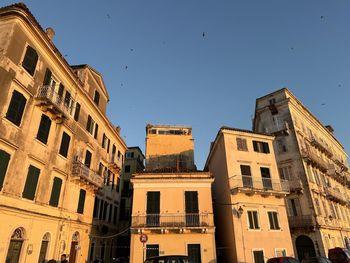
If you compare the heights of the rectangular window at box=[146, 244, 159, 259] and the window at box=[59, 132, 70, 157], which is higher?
the window at box=[59, 132, 70, 157]

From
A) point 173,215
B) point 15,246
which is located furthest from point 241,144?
point 15,246

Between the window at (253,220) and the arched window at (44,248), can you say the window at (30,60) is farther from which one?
the window at (253,220)

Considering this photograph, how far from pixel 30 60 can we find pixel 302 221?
32160 mm

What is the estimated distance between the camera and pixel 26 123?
1694 centimetres

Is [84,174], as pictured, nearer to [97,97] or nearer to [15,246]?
[15,246]

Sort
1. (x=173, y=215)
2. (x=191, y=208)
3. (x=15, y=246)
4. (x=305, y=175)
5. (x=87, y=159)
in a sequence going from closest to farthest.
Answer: (x=15, y=246) → (x=173, y=215) → (x=191, y=208) → (x=87, y=159) → (x=305, y=175)

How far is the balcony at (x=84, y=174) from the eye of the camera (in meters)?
22.1

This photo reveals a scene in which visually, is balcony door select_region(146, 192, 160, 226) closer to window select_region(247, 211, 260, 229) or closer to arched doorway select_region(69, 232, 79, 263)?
arched doorway select_region(69, 232, 79, 263)

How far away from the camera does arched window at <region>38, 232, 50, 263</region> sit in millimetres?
17688

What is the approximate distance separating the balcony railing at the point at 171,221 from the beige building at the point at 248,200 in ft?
10.5

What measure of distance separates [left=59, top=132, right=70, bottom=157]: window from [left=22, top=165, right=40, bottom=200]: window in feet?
11.4

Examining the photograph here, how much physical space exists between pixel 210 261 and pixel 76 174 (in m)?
13.8

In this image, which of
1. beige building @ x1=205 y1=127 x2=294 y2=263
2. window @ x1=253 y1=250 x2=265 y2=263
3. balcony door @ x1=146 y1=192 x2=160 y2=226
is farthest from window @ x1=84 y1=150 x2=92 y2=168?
window @ x1=253 y1=250 x2=265 y2=263

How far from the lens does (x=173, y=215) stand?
69.6 feet
